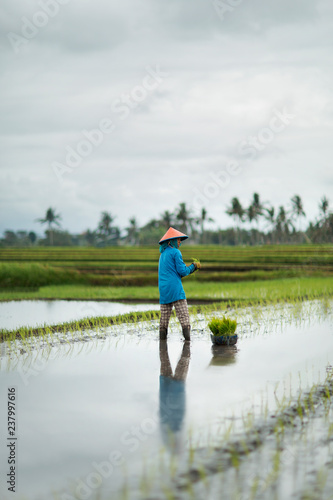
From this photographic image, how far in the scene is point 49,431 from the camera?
3955 mm

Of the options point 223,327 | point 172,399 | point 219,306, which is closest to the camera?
point 172,399

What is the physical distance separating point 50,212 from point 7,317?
74.5 meters

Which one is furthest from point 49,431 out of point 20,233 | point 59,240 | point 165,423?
point 20,233

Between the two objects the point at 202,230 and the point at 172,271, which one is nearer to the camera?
the point at 172,271

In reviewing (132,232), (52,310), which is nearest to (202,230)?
(132,232)

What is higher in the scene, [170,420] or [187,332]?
[187,332]

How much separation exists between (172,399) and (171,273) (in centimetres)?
275

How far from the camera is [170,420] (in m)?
4.14

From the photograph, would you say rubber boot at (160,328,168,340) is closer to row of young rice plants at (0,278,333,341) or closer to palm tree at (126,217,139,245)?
row of young rice plants at (0,278,333,341)

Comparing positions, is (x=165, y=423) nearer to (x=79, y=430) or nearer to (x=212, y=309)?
(x=79, y=430)

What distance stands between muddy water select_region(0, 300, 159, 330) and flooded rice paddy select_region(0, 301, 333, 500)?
10.6ft

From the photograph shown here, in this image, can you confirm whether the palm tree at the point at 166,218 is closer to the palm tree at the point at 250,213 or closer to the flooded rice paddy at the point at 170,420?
the palm tree at the point at 250,213

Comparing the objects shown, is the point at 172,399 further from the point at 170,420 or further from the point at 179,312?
the point at 179,312

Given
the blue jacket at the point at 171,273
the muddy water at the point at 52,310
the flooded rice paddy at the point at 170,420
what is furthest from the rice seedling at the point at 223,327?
the muddy water at the point at 52,310
